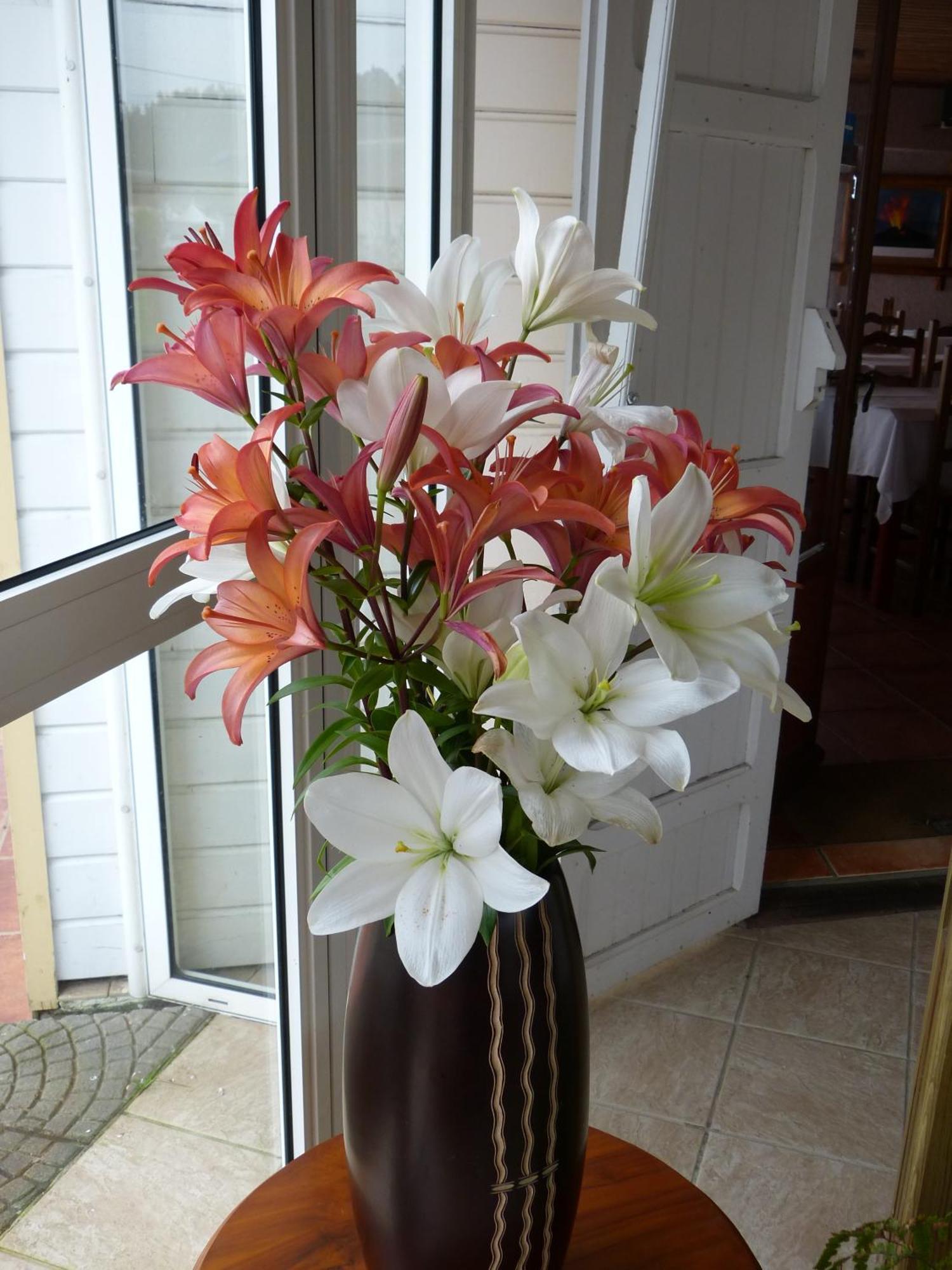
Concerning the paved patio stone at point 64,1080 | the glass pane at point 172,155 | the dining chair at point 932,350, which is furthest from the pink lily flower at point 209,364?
the dining chair at point 932,350

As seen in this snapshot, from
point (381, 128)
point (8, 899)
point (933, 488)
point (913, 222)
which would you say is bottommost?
point (933, 488)

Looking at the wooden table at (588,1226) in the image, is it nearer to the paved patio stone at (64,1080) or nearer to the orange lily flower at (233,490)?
the paved patio stone at (64,1080)

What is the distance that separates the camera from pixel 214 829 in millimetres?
1389

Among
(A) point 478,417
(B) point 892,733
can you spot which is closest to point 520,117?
(A) point 478,417

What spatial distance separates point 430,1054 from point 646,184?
3.92 feet

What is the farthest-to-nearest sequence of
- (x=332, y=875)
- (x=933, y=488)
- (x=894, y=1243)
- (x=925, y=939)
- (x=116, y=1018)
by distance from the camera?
(x=933, y=488)
(x=925, y=939)
(x=116, y=1018)
(x=894, y=1243)
(x=332, y=875)

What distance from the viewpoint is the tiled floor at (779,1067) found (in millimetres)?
1970

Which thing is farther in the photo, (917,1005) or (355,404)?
(917,1005)

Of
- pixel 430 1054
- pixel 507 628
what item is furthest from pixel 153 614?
pixel 430 1054

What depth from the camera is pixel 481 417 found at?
690 millimetres

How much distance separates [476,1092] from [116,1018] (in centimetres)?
63

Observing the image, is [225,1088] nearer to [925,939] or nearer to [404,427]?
[404,427]

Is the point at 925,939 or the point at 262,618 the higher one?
the point at 262,618

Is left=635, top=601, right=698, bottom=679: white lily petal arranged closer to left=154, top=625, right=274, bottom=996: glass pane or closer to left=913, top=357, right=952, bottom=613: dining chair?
left=154, top=625, right=274, bottom=996: glass pane
